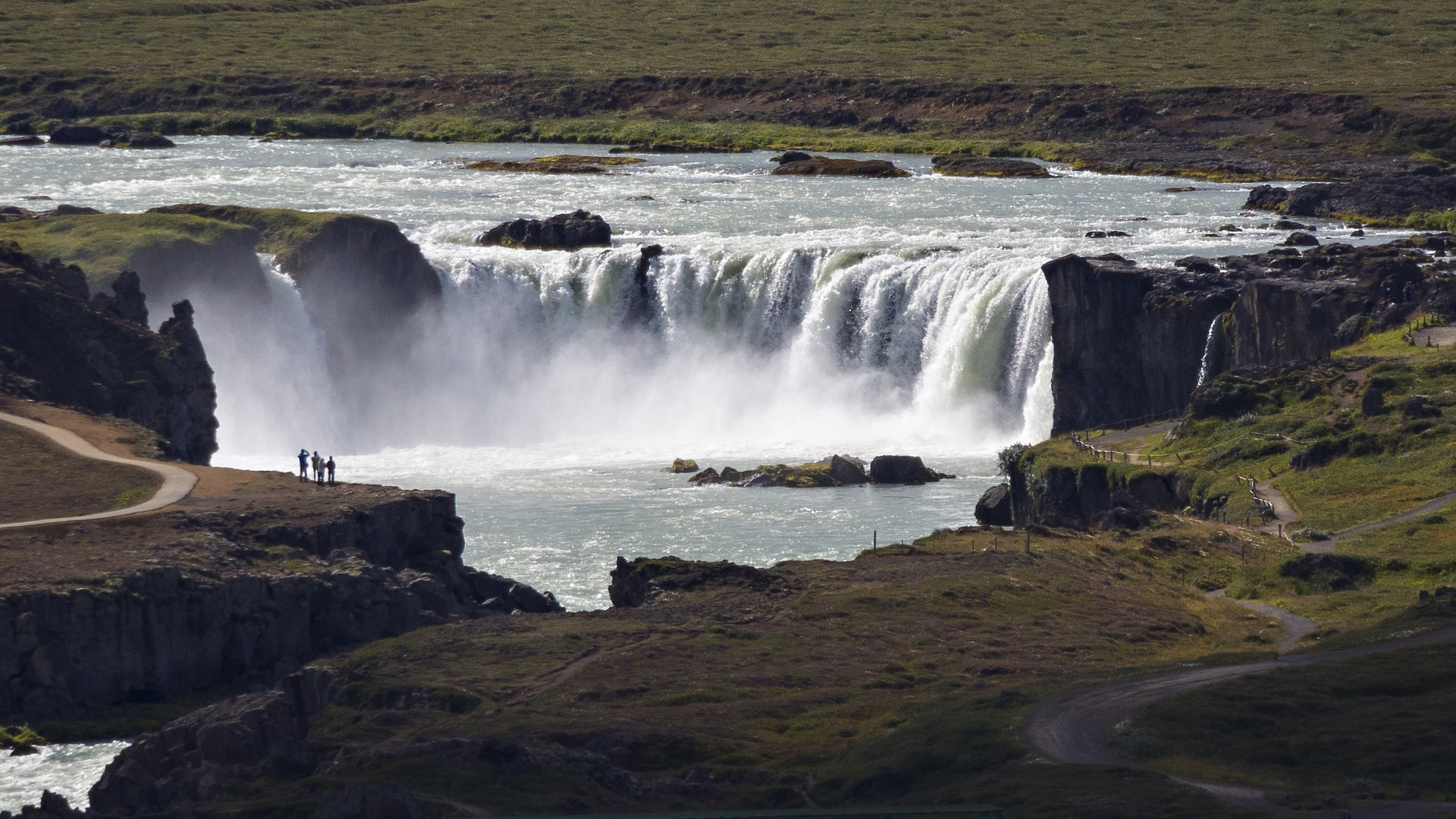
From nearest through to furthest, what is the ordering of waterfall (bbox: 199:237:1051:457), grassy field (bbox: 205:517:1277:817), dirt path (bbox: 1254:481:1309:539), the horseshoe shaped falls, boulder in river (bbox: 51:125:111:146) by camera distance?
grassy field (bbox: 205:517:1277:817), dirt path (bbox: 1254:481:1309:539), the horseshoe shaped falls, waterfall (bbox: 199:237:1051:457), boulder in river (bbox: 51:125:111:146)

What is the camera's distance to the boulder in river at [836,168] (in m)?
133

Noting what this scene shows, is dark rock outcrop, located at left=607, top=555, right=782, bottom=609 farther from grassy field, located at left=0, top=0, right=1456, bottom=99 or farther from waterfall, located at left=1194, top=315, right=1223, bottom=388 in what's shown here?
grassy field, located at left=0, top=0, right=1456, bottom=99

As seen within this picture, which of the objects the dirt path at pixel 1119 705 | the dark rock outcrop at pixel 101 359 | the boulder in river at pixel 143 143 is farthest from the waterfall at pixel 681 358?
the boulder in river at pixel 143 143

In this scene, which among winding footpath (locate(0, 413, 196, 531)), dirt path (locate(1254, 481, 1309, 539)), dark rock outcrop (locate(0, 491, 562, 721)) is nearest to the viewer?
dark rock outcrop (locate(0, 491, 562, 721))

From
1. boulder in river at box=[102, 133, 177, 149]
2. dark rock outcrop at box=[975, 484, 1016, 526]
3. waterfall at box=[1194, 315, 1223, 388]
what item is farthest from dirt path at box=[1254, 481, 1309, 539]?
boulder in river at box=[102, 133, 177, 149]

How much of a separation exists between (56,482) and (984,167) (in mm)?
86076

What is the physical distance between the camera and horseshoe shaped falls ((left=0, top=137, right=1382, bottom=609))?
83188mm

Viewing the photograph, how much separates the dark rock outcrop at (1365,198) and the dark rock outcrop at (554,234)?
37426 mm

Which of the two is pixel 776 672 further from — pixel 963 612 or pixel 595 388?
pixel 595 388

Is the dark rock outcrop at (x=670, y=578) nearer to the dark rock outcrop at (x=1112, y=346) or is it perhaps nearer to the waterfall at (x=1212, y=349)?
the dark rock outcrop at (x=1112, y=346)

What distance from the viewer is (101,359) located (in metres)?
72.1

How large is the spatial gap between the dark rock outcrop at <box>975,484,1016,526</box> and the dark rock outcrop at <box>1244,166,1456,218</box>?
47386mm

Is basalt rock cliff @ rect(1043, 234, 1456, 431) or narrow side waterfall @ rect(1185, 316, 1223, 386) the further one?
narrow side waterfall @ rect(1185, 316, 1223, 386)

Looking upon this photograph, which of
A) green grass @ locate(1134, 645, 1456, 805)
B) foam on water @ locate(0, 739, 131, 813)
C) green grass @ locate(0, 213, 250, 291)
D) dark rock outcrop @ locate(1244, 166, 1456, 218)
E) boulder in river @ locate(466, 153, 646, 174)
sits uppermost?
boulder in river @ locate(466, 153, 646, 174)
